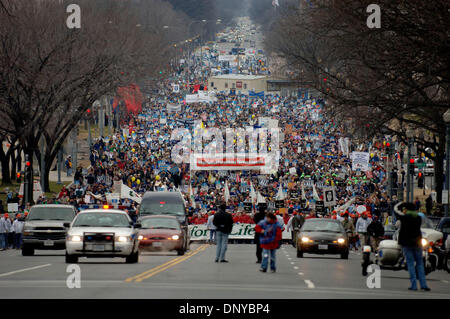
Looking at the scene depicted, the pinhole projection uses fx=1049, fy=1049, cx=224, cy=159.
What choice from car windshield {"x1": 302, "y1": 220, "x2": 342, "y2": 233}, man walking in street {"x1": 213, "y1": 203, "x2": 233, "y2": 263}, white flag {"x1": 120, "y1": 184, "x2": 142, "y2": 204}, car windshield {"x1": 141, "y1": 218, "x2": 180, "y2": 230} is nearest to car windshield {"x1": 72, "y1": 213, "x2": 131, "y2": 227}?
man walking in street {"x1": 213, "y1": 203, "x2": 233, "y2": 263}

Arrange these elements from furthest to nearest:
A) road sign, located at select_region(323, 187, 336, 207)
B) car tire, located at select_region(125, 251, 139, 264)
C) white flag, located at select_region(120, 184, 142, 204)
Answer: white flag, located at select_region(120, 184, 142, 204) < road sign, located at select_region(323, 187, 336, 207) < car tire, located at select_region(125, 251, 139, 264)

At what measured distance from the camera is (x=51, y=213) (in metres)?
35.5

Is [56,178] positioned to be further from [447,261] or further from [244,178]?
[447,261]

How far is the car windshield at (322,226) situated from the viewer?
112ft

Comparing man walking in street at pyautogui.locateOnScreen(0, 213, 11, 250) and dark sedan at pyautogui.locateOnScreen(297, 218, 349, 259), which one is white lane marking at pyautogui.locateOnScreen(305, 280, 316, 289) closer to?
dark sedan at pyautogui.locateOnScreen(297, 218, 349, 259)

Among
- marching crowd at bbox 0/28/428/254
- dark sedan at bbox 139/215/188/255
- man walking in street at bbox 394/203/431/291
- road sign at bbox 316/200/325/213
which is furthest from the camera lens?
marching crowd at bbox 0/28/428/254

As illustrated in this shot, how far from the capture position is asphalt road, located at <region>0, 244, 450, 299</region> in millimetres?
17516

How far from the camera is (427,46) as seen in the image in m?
28.2

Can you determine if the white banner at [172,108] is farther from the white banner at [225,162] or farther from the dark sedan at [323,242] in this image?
the dark sedan at [323,242]

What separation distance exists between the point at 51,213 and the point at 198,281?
51.2 feet

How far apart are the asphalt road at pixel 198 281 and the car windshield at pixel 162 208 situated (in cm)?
966

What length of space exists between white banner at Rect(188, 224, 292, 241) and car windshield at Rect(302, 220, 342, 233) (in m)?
16.8

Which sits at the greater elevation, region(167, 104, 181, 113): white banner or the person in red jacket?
region(167, 104, 181, 113): white banner

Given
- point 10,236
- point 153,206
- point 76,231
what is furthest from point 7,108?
point 76,231
